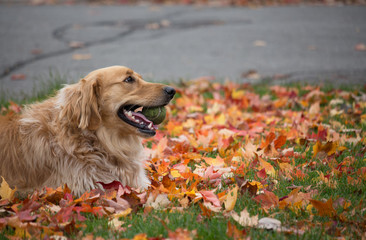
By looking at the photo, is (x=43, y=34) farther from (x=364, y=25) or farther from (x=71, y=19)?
(x=364, y=25)

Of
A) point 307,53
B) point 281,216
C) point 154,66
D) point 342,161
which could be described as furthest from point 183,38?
point 281,216

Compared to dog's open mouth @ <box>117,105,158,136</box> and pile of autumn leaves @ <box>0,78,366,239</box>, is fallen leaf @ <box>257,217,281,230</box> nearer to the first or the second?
pile of autumn leaves @ <box>0,78,366,239</box>

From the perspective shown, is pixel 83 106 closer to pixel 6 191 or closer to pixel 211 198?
pixel 6 191

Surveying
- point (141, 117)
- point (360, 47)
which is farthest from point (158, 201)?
point (360, 47)

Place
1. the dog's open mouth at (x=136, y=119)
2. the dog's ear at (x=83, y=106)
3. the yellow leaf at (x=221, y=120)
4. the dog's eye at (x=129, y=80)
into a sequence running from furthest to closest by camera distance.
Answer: the yellow leaf at (x=221, y=120)
the dog's eye at (x=129, y=80)
the dog's open mouth at (x=136, y=119)
the dog's ear at (x=83, y=106)

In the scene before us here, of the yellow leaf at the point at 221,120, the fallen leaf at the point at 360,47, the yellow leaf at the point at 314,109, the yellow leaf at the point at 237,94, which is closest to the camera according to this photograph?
the yellow leaf at the point at 221,120

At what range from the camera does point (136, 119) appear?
367 centimetres

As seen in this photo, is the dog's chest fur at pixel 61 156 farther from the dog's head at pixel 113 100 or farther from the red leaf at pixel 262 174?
the red leaf at pixel 262 174

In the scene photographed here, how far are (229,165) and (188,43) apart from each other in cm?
647

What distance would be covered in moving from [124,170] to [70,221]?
84 centimetres

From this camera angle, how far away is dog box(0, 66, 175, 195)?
3.38 m

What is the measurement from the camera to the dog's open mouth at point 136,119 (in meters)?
3.56

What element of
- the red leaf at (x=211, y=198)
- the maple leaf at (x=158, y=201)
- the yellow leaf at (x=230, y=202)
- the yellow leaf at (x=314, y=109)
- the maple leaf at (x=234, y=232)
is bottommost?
the yellow leaf at (x=314, y=109)

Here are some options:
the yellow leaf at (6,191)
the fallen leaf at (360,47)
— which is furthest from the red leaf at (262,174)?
the fallen leaf at (360,47)
